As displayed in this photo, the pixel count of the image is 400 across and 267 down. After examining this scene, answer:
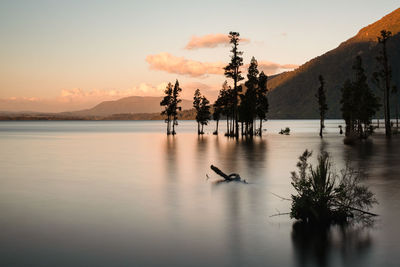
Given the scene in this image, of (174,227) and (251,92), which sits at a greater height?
(251,92)

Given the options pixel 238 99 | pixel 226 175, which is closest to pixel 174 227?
pixel 226 175

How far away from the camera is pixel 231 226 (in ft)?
44.9

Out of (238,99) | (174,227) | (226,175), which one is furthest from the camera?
(238,99)

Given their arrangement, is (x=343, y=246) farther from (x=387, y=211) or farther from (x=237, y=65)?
(x=237, y=65)

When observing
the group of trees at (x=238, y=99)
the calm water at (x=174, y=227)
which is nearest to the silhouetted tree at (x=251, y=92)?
the group of trees at (x=238, y=99)

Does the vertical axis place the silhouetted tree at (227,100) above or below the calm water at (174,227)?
above

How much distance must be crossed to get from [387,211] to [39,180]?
21020 mm

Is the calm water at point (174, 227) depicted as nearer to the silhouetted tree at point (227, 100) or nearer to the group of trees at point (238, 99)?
the group of trees at point (238, 99)

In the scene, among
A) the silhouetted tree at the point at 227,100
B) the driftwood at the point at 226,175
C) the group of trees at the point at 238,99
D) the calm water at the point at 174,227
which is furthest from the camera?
the silhouetted tree at the point at 227,100

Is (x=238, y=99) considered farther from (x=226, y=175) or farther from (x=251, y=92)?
(x=226, y=175)

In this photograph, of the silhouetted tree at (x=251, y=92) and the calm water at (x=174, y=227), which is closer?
the calm water at (x=174, y=227)

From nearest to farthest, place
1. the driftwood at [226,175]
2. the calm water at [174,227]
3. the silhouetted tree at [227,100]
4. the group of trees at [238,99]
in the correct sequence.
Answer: the calm water at [174,227], the driftwood at [226,175], the group of trees at [238,99], the silhouetted tree at [227,100]

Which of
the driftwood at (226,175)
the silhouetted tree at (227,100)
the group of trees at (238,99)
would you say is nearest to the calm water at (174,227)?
the driftwood at (226,175)

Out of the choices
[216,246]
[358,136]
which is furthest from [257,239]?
[358,136]
